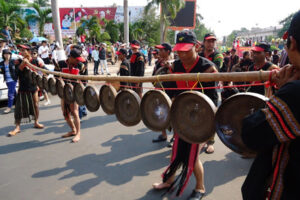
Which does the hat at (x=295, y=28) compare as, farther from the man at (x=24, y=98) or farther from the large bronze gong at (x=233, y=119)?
the man at (x=24, y=98)

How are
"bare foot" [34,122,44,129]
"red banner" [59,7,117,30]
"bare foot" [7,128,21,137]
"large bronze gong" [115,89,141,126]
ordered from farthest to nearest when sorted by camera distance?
"red banner" [59,7,117,30] → "bare foot" [34,122,44,129] → "bare foot" [7,128,21,137] → "large bronze gong" [115,89,141,126]

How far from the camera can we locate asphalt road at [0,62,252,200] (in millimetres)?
2768

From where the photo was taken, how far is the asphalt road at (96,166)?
277cm

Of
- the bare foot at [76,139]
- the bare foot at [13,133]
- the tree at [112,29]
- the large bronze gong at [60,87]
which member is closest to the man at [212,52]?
the large bronze gong at [60,87]

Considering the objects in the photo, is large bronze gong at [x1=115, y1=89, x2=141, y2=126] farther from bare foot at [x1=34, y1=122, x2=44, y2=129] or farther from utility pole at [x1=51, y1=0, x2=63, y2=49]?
utility pole at [x1=51, y1=0, x2=63, y2=49]

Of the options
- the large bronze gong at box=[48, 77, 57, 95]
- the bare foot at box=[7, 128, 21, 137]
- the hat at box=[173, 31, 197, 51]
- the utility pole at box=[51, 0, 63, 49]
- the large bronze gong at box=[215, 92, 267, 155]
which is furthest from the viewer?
the utility pole at box=[51, 0, 63, 49]

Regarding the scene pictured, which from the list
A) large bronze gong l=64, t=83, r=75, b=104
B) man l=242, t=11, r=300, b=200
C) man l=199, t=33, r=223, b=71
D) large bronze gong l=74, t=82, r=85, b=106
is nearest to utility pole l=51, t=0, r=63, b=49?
large bronze gong l=64, t=83, r=75, b=104

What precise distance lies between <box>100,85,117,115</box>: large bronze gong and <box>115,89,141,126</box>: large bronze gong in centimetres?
17

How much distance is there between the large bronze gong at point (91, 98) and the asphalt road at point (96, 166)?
0.94m

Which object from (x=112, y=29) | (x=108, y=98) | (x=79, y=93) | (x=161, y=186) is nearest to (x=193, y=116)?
(x=161, y=186)

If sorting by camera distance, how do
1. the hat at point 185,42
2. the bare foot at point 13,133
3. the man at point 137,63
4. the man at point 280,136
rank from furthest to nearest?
1. the man at point 137,63
2. the bare foot at point 13,133
3. the hat at point 185,42
4. the man at point 280,136

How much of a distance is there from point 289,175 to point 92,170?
2730 millimetres

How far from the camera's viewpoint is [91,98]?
10.6 ft

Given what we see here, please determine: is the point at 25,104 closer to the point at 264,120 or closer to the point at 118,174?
the point at 118,174
